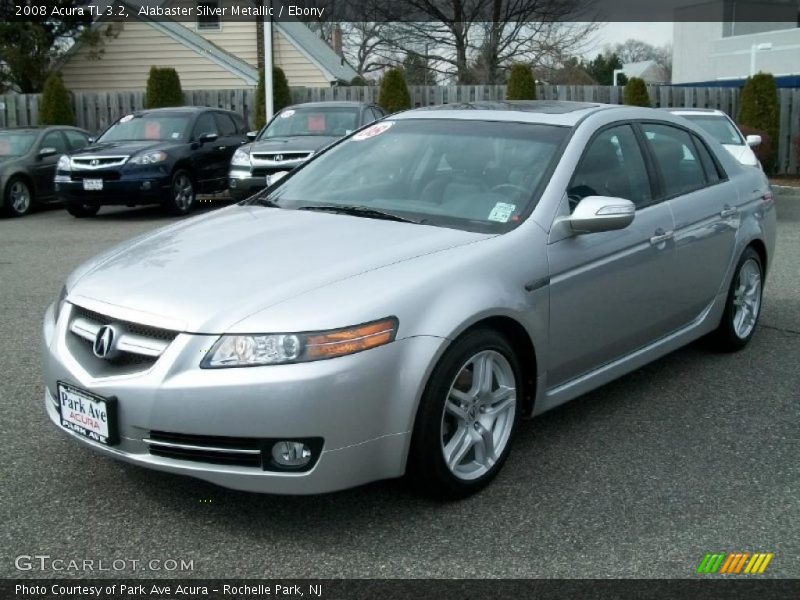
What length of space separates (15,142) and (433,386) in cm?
1364

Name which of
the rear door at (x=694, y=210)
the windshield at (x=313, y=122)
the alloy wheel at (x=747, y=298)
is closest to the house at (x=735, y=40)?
the windshield at (x=313, y=122)

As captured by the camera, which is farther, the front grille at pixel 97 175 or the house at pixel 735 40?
the house at pixel 735 40

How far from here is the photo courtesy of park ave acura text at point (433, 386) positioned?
330cm

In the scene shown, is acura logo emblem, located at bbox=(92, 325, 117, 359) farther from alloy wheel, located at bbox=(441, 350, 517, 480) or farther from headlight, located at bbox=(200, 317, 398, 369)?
alloy wheel, located at bbox=(441, 350, 517, 480)

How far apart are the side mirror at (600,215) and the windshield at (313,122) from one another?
34.4ft

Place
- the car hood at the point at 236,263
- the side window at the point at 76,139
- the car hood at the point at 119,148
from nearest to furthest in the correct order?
the car hood at the point at 236,263 < the car hood at the point at 119,148 < the side window at the point at 76,139

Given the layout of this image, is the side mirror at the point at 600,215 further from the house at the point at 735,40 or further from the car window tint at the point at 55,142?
the house at the point at 735,40

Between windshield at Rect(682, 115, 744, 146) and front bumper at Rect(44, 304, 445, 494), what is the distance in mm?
10139

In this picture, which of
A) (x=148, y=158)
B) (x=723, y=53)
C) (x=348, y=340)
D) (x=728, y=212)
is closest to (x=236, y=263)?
(x=348, y=340)

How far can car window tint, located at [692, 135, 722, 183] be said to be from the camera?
5.77m

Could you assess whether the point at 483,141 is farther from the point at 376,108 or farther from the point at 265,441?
the point at 376,108

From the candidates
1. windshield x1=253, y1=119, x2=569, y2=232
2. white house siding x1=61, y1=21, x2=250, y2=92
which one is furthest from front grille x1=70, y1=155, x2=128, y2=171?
white house siding x1=61, y1=21, x2=250, y2=92

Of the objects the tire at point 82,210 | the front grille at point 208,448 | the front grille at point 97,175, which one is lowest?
the tire at point 82,210

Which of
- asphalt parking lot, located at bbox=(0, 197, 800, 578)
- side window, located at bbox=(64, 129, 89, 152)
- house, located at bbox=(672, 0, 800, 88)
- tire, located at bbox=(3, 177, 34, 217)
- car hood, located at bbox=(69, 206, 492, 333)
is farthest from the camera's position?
house, located at bbox=(672, 0, 800, 88)
